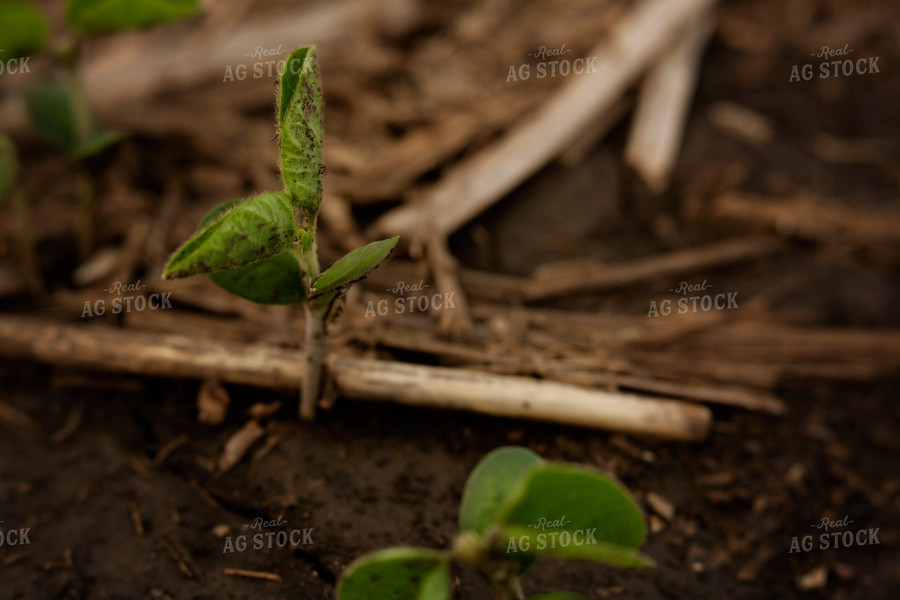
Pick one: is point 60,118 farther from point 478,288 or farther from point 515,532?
point 515,532

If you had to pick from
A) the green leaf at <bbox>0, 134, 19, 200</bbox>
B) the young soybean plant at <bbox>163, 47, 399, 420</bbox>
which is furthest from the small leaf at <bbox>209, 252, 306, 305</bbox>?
the green leaf at <bbox>0, 134, 19, 200</bbox>

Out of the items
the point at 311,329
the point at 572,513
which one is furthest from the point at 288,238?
the point at 572,513

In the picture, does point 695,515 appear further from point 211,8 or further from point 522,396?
point 211,8

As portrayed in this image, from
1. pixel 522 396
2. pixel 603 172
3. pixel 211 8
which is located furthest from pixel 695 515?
pixel 211 8

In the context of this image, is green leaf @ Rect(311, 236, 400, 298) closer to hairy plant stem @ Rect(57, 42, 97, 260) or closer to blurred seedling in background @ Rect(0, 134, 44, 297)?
blurred seedling in background @ Rect(0, 134, 44, 297)

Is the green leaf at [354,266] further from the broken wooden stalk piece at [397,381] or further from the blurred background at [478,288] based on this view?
the broken wooden stalk piece at [397,381]

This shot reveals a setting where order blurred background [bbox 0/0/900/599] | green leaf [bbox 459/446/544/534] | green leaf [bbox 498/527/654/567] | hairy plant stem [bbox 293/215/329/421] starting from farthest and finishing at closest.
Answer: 1. blurred background [bbox 0/0/900/599]
2. hairy plant stem [bbox 293/215/329/421]
3. green leaf [bbox 459/446/544/534]
4. green leaf [bbox 498/527/654/567]
